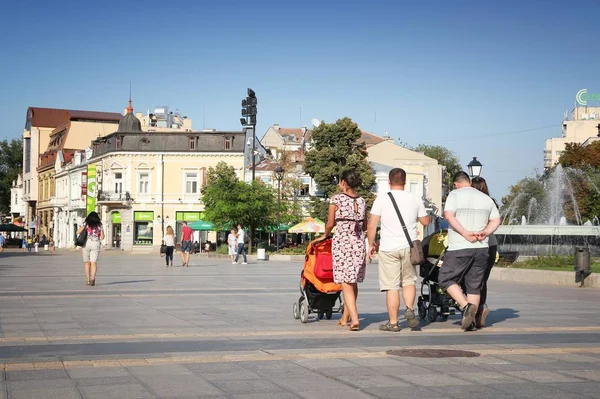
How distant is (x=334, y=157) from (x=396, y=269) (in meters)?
66.6

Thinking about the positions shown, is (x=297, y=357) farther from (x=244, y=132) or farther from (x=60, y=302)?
(x=244, y=132)

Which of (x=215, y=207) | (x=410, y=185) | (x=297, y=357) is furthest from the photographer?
(x=410, y=185)

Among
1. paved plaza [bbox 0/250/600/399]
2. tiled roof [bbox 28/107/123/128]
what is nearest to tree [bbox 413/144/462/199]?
tiled roof [bbox 28/107/123/128]

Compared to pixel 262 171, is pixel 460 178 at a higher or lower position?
lower

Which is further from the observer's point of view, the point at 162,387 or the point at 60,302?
the point at 60,302

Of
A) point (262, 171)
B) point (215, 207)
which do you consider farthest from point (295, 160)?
point (215, 207)

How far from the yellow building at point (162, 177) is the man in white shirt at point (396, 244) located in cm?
6669

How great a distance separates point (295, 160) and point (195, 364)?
7756 centimetres

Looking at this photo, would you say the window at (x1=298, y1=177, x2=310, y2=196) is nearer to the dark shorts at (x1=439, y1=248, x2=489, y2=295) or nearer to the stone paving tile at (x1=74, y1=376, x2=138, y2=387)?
the dark shorts at (x1=439, y1=248, x2=489, y2=295)

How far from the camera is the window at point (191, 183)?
77.9 metres

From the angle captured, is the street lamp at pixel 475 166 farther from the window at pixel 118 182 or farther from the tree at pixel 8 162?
the tree at pixel 8 162

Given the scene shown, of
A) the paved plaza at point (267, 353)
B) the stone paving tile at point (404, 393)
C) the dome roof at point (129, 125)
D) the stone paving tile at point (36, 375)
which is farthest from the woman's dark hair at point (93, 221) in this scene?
the dome roof at point (129, 125)

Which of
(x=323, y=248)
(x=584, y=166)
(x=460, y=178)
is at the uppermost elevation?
(x=584, y=166)

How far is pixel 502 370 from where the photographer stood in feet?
24.0
